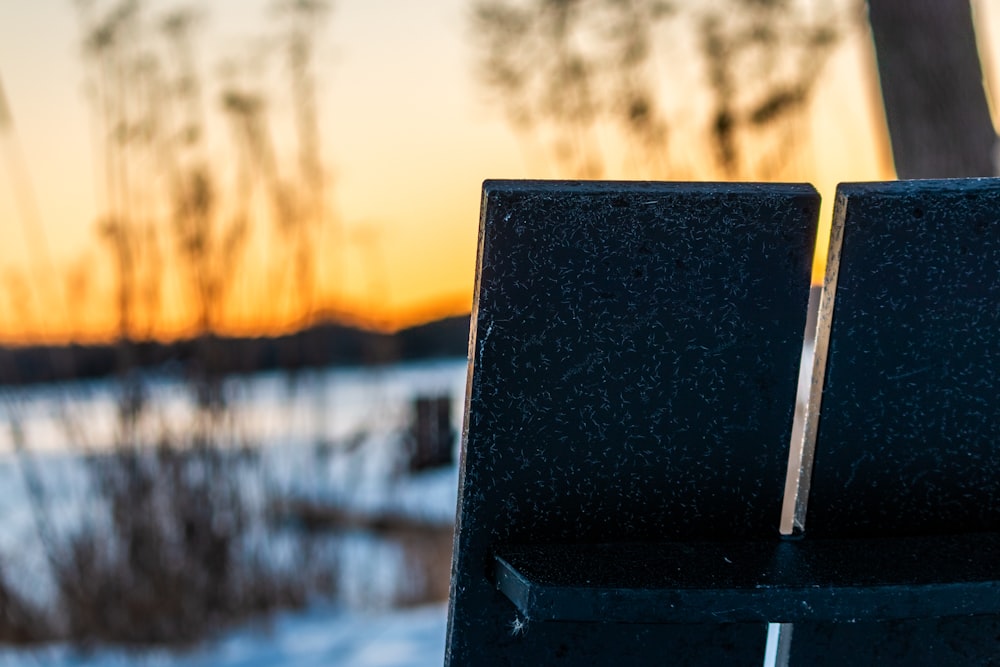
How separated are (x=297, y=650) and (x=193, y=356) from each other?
36.7 inches

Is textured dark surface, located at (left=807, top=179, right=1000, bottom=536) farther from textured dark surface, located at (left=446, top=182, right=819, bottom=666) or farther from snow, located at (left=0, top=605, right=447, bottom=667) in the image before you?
snow, located at (left=0, top=605, right=447, bottom=667)

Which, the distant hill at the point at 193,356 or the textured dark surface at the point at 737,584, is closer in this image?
the textured dark surface at the point at 737,584

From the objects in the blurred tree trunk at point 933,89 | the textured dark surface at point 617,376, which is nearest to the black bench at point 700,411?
the textured dark surface at point 617,376

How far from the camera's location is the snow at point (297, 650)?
3.07 meters

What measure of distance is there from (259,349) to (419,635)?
1.00 m

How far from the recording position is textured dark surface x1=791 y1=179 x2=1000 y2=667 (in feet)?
2.71

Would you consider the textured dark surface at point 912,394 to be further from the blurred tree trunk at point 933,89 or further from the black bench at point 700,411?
the blurred tree trunk at point 933,89

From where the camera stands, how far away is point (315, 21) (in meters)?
3.62

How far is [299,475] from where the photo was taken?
3.59m

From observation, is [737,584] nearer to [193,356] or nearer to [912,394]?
[912,394]

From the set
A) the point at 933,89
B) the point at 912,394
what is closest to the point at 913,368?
the point at 912,394

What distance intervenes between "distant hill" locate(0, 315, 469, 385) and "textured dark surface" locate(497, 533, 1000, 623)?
2.71m

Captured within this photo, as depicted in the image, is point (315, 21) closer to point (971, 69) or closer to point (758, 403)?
point (971, 69)

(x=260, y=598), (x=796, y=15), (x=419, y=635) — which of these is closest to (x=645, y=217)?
(x=419, y=635)
